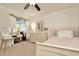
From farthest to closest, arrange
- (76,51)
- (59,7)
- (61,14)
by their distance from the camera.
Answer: (61,14) → (59,7) → (76,51)

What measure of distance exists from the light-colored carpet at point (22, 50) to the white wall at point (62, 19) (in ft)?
1.54

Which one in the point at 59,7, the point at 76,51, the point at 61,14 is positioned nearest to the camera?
the point at 76,51

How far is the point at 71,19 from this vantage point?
181 centimetres

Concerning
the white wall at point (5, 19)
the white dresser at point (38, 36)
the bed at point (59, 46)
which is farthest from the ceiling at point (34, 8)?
the bed at point (59, 46)

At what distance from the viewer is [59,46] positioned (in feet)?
5.72

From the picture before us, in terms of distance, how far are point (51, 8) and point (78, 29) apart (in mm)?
659

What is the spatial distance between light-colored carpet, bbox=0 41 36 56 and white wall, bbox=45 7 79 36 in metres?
0.47

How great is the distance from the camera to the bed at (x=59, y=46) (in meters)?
1.63

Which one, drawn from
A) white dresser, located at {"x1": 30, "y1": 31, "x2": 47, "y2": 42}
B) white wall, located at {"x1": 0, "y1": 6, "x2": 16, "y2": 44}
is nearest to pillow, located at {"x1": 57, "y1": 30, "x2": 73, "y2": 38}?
white dresser, located at {"x1": 30, "y1": 31, "x2": 47, "y2": 42}

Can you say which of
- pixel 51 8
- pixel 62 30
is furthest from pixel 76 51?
pixel 51 8

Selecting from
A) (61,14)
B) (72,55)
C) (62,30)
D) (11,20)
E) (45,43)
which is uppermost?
(61,14)

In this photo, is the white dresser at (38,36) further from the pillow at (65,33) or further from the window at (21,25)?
the pillow at (65,33)

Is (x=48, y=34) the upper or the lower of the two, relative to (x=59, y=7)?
lower

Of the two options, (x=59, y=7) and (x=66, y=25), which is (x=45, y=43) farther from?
(x=59, y=7)
